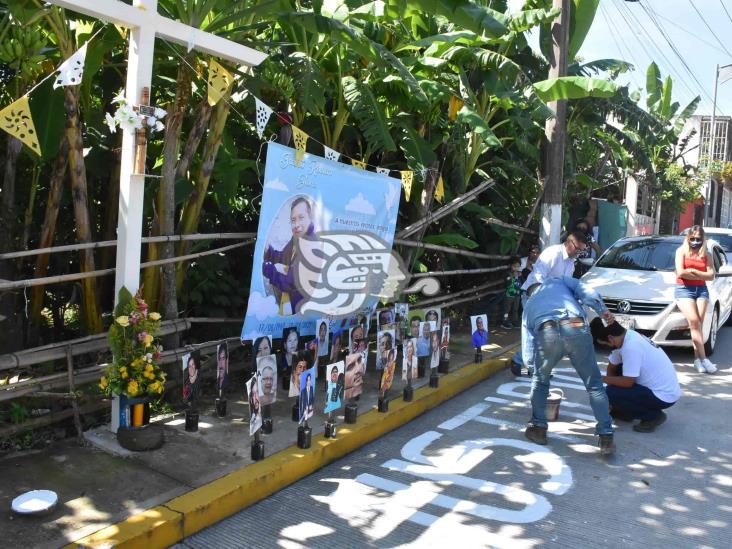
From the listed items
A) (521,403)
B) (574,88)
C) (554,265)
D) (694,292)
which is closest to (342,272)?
(554,265)

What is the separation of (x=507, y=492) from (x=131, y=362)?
272 cm

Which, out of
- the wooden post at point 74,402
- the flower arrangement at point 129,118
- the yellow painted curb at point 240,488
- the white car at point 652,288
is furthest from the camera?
the white car at point 652,288

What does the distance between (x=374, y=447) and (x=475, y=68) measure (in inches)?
220

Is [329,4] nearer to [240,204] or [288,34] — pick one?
[288,34]

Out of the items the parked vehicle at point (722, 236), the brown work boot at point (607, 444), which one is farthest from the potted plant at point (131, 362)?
the parked vehicle at point (722, 236)

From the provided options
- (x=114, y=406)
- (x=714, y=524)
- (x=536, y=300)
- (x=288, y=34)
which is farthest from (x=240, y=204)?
(x=714, y=524)

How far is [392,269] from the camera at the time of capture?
7.50 m

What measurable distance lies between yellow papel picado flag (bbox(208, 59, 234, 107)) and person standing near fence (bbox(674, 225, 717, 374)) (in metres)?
5.66

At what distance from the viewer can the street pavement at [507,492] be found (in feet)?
12.1

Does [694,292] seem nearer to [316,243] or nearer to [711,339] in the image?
[711,339]

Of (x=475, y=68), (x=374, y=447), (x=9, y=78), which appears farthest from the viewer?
(x=475, y=68)

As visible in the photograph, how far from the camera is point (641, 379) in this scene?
17.5ft

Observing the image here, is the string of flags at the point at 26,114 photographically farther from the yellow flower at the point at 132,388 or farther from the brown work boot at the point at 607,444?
the brown work boot at the point at 607,444

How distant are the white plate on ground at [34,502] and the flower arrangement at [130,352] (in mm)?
873
